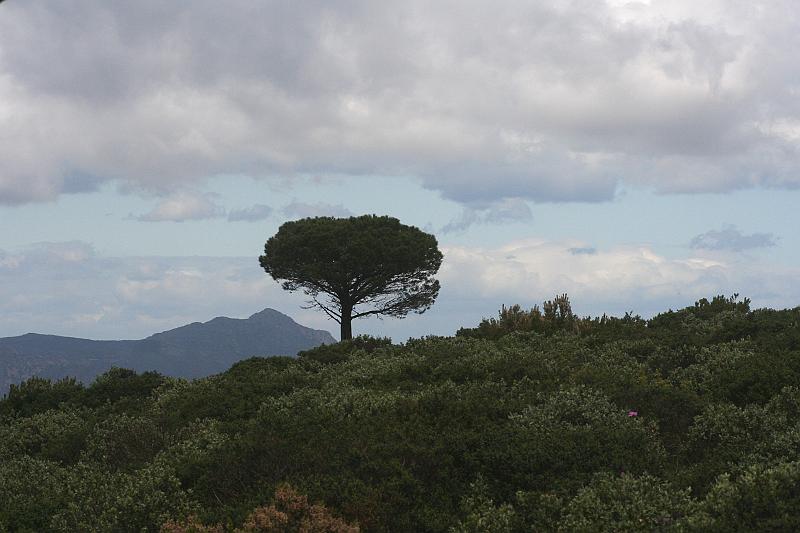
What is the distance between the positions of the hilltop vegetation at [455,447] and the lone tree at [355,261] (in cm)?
1942

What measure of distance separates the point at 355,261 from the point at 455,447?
29.2 meters

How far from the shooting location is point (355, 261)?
138 feet

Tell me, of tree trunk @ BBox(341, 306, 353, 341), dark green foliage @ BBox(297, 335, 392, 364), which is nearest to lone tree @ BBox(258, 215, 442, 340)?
tree trunk @ BBox(341, 306, 353, 341)

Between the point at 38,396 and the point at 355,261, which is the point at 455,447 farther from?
the point at 355,261

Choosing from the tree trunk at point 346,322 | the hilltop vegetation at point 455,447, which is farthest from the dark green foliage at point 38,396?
the tree trunk at point 346,322

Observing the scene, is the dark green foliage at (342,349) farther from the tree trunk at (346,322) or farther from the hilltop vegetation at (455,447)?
the tree trunk at (346,322)

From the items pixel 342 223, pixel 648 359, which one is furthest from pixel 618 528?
pixel 342 223

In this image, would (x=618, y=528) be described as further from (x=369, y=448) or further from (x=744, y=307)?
(x=744, y=307)

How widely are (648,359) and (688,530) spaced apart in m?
11.0

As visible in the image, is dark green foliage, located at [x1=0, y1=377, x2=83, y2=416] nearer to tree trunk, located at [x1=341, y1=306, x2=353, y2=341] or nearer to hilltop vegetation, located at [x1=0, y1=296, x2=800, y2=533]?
hilltop vegetation, located at [x1=0, y1=296, x2=800, y2=533]

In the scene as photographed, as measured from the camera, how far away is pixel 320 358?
26.2 m

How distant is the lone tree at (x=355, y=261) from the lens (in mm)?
42344

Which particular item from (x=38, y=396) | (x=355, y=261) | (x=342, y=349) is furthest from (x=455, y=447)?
(x=355, y=261)

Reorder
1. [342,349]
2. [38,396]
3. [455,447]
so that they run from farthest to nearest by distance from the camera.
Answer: [342,349] < [38,396] < [455,447]
